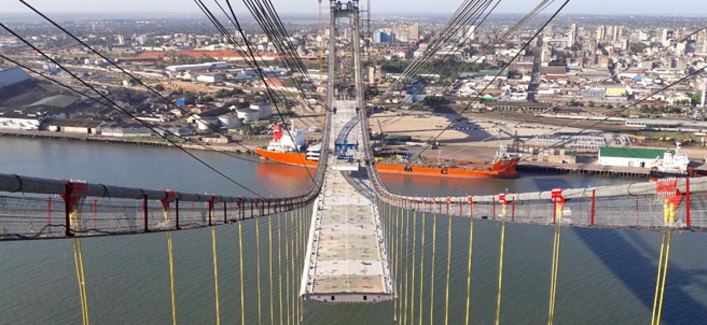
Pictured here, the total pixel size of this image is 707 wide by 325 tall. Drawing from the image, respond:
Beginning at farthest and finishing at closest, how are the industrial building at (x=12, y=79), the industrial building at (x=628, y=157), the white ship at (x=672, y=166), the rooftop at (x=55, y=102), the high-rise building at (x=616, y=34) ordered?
the high-rise building at (x=616, y=34), the industrial building at (x=12, y=79), the rooftop at (x=55, y=102), the industrial building at (x=628, y=157), the white ship at (x=672, y=166)

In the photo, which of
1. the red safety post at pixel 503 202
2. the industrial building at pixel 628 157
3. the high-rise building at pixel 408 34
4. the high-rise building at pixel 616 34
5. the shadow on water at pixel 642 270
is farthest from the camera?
the high-rise building at pixel 408 34

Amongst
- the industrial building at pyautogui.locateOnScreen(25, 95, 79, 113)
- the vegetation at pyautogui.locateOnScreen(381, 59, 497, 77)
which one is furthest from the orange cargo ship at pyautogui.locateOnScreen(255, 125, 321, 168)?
the vegetation at pyautogui.locateOnScreen(381, 59, 497, 77)

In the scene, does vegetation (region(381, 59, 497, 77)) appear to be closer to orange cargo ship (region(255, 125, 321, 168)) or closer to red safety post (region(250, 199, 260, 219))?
orange cargo ship (region(255, 125, 321, 168))

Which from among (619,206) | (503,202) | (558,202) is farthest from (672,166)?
(619,206)

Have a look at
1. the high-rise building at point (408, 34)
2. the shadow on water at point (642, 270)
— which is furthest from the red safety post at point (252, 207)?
the high-rise building at point (408, 34)

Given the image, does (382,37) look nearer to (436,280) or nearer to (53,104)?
(53,104)

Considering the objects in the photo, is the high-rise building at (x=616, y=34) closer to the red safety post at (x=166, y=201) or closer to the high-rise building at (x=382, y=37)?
the high-rise building at (x=382, y=37)

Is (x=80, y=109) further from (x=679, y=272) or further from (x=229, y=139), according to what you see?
(x=679, y=272)
